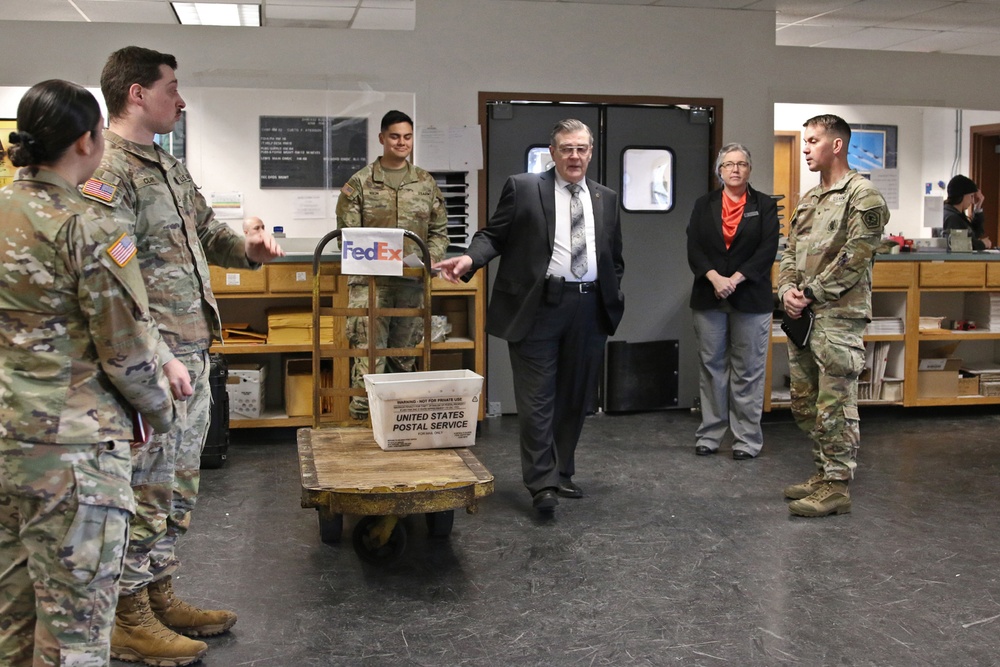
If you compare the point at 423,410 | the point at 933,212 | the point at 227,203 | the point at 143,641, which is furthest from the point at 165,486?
the point at 933,212

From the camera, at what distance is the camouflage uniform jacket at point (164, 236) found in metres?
2.65

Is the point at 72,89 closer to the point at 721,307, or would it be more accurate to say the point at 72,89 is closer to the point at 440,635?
the point at 440,635

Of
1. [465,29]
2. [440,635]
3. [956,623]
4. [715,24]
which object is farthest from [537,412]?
[715,24]

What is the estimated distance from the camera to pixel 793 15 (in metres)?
7.25

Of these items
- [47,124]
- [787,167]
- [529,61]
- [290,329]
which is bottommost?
[290,329]

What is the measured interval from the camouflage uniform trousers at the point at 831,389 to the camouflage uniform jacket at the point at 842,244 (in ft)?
0.30

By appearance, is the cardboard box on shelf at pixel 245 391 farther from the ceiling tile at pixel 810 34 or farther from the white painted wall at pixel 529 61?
the ceiling tile at pixel 810 34

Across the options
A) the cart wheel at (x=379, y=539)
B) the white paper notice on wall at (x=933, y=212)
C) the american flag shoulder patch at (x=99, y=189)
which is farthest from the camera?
the white paper notice on wall at (x=933, y=212)

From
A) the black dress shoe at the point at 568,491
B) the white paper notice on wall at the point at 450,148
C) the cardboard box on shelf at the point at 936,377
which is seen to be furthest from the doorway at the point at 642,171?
the black dress shoe at the point at 568,491

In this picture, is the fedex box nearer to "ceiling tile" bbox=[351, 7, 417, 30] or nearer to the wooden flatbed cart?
the wooden flatbed cart

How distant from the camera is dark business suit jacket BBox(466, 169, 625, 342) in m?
4.28

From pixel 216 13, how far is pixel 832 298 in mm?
4738

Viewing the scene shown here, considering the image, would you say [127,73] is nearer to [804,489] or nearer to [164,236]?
[164,236]

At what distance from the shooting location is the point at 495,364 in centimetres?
672
